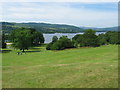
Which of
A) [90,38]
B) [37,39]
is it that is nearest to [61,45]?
[90,38]

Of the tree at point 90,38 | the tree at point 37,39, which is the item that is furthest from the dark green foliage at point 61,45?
the tree at point 37,39

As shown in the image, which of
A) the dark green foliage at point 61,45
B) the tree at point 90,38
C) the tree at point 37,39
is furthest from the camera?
the tree at point 37,39

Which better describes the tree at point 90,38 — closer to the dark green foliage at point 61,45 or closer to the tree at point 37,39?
the dark green foliage at point 61,45

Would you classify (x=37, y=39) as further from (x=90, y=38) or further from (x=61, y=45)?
(x=90, y=38)

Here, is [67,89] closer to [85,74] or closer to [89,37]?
[85,74]

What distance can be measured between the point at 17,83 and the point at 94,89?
185 inches

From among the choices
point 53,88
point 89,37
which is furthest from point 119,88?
point 89,37

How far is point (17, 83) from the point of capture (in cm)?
1038

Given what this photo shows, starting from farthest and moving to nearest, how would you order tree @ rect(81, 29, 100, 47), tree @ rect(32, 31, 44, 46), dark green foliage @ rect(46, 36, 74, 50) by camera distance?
tree @ rect(32, 31, 44, 46), tree @ rect(81, 29, 100, 47), dark green foliage @ rect(46, 36, 74, 50)

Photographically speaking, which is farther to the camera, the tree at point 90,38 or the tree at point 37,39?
the tree at point 37,39

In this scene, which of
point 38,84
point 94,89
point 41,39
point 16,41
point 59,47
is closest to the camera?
point 94,89

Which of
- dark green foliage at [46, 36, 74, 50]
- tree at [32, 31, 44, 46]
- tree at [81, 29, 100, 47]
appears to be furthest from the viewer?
tree at [32, 31, 44, 46]

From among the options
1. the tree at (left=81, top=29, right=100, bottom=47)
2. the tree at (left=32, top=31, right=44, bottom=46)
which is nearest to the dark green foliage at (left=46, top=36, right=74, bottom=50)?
the tree at (left=81, top=29, right=100, bottom=47)

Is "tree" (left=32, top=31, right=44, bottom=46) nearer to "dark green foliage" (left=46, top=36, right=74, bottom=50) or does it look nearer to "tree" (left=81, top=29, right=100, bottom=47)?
"dark green foliage" (left=46, top=36, right=74, bottom=50)
